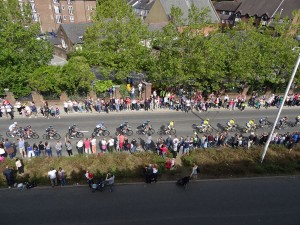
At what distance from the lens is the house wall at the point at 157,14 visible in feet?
178

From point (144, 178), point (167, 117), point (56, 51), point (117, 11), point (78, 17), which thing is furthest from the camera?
point (78, 17)

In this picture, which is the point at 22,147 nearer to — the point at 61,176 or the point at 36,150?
the point at 36,150

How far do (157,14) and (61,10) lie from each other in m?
26.3

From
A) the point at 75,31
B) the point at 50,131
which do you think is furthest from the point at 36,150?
the point at 75,31

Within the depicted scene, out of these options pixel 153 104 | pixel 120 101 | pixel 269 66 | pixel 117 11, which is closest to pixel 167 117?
pixel 153 104

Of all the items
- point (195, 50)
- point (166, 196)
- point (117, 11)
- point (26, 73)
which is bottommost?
point (166, 196)

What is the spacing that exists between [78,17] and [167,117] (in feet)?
167

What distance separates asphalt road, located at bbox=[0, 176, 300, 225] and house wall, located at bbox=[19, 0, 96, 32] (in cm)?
5672

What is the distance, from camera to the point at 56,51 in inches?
2014

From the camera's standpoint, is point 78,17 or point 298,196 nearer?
point 298,196

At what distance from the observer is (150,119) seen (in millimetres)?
24719

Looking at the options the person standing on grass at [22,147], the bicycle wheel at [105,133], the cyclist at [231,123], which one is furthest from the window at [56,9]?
the cyclist at [231,123]

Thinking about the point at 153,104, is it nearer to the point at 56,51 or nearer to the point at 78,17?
the point at 56,51

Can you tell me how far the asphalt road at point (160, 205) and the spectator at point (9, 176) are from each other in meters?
0.44
